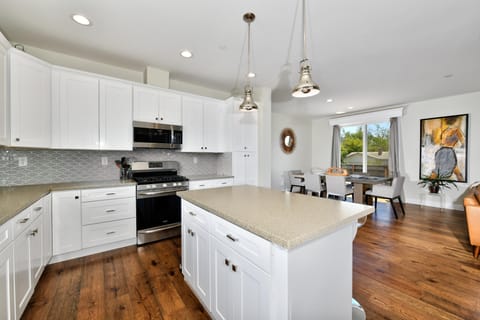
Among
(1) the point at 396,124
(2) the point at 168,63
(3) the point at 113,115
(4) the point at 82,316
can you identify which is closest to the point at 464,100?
(1) the point at 396,124

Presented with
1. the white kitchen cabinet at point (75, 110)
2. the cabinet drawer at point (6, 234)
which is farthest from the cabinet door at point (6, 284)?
the white kitchen cabinet at point (75, 110)

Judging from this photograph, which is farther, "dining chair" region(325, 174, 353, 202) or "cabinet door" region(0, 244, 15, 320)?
"dining chair" region(325, 174, 353, 202)

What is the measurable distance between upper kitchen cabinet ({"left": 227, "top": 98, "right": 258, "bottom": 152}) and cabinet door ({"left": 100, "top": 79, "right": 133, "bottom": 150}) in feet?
5.56

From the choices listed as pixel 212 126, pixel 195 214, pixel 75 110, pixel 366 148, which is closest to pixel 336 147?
pixel 366 148

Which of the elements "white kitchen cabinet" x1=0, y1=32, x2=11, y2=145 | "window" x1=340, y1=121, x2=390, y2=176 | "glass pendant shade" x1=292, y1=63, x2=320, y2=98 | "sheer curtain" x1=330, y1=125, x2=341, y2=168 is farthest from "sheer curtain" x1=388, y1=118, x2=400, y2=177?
"white kitchen cabinet" x1=0, y1=32, x2=11, y2=145

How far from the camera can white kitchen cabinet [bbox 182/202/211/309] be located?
1546mm

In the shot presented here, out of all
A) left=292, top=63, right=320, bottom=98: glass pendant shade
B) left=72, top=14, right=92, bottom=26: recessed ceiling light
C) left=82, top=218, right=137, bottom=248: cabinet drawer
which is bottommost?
left=82, top=218, right=137, bottom=248: cabinet drawer

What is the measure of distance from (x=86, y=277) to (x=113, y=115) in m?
1.97

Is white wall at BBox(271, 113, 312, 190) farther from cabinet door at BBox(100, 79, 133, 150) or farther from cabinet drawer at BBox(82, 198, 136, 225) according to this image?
cabinet drawer at BBox(82, 198, 136, 225)

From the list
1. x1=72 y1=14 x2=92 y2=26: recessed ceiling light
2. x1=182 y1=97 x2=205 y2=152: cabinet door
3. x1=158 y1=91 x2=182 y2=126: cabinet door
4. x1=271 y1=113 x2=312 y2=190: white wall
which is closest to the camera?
x1=72 y1=14 x2=92 y2=26: recessed ceiling light

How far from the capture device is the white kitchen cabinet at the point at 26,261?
55.0 inches

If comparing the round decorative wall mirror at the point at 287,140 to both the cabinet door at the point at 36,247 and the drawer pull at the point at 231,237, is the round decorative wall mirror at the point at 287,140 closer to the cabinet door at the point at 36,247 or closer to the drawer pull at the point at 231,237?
the drawer pull at the point at 231,237

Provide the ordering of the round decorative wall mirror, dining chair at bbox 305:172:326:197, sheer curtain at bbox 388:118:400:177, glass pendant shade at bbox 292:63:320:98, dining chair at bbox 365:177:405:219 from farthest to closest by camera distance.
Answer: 1. the round decorative wall mirror
2. sheer curtain at bbox 388:118:400:177
3. dining chair at bbox 305:172:326:197
4. dining chair at bbox 365:177:405:219
5. glass pendant shade at bbox 292:63:320:98

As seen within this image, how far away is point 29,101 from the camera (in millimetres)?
2143
